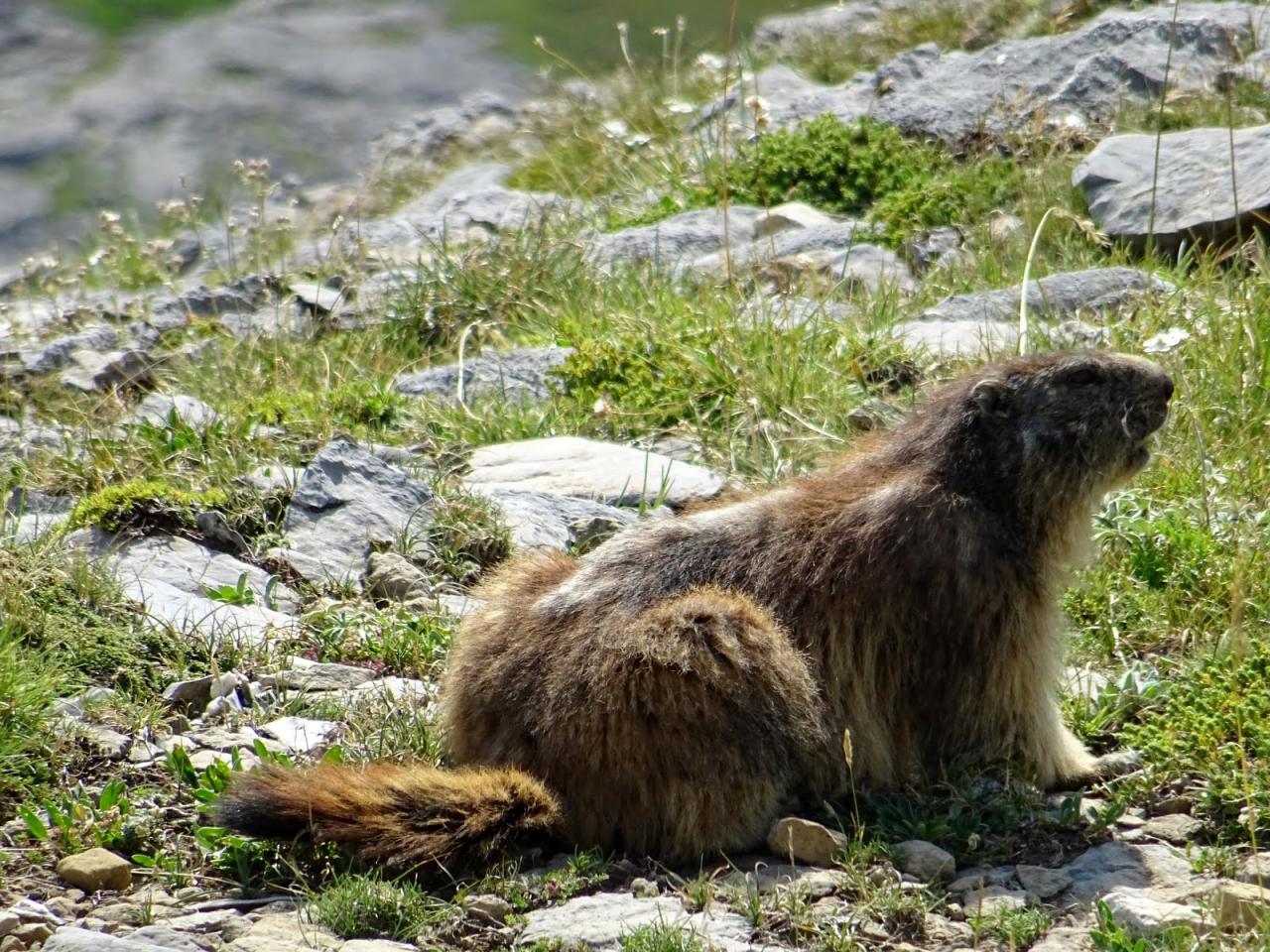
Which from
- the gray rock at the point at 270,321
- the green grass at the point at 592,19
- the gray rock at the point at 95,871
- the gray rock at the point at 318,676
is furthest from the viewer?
the green grass at the point at 592,19

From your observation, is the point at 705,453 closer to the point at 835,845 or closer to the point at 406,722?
the point at 406,722

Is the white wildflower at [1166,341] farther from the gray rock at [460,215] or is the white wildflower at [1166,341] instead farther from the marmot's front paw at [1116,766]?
the gray rock at [460,215]

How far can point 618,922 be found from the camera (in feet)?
14.7

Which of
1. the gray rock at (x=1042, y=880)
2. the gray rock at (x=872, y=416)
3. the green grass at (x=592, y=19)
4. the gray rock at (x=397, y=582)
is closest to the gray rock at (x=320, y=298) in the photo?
the gray rock at (x=397, y=582)

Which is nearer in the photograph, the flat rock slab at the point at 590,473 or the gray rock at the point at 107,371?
the flat rock slab at the point at 590,473

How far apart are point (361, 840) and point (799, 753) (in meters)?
1.37

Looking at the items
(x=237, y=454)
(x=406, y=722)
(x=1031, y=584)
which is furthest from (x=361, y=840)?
(x=237, y=454)

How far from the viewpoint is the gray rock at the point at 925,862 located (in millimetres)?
4797

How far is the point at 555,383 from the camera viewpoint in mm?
8867

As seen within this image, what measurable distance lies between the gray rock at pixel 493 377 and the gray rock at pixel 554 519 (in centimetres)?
135

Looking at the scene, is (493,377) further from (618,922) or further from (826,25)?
(826,25)

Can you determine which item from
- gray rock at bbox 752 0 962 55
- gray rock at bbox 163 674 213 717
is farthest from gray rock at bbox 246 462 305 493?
gray rock at bbox 752 0 962 55

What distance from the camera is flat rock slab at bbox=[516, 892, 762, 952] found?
4.37 meters

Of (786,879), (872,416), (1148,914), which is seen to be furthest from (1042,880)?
(872,416)
